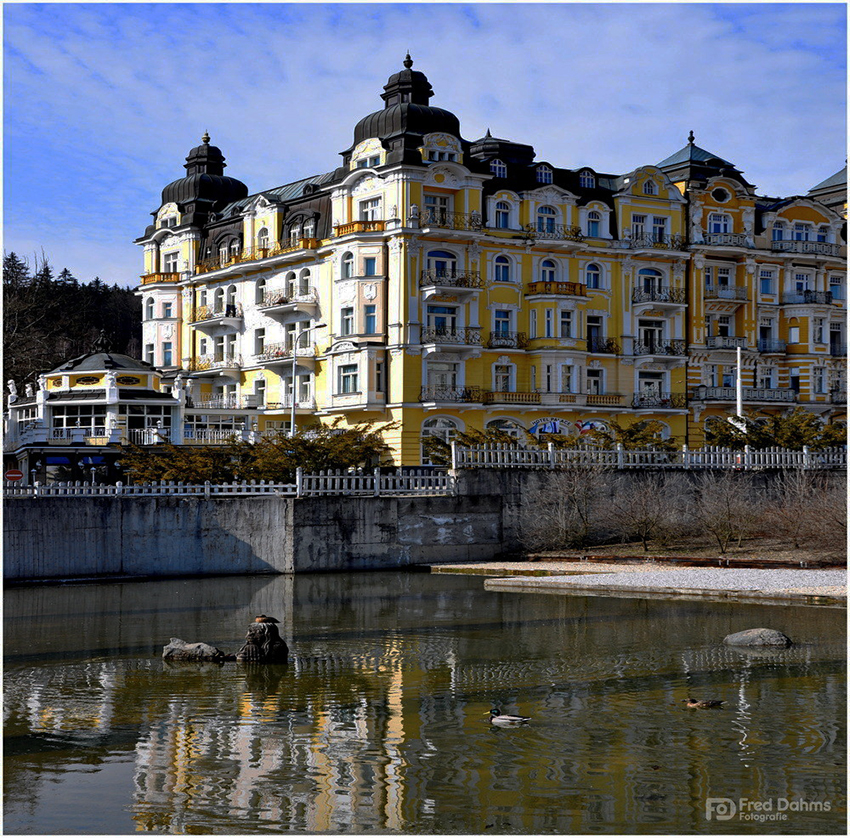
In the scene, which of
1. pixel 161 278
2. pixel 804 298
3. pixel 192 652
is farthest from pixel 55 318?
pixel 192 652

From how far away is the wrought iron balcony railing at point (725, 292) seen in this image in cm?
6806

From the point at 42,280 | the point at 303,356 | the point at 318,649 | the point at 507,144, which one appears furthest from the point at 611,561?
the point at 42,280

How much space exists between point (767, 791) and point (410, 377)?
46.9m

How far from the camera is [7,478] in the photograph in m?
41.6

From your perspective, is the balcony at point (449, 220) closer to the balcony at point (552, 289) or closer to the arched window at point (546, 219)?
the arched window at point (546, 219)

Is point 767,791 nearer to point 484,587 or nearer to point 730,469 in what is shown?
point 484,587

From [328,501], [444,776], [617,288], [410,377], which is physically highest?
[617,288]

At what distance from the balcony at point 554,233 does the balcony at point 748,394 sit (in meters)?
10.9

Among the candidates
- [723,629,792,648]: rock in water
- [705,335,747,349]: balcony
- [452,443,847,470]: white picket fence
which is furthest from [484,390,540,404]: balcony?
[723,629,792,648]: rock in water

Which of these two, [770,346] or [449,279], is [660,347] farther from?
[449,279]

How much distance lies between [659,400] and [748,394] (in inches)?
242

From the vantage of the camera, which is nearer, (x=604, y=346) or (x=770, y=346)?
(x=604, y=346)

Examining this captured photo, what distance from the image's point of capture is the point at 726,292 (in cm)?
6831

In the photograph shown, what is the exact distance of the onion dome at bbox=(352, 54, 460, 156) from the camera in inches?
2367
